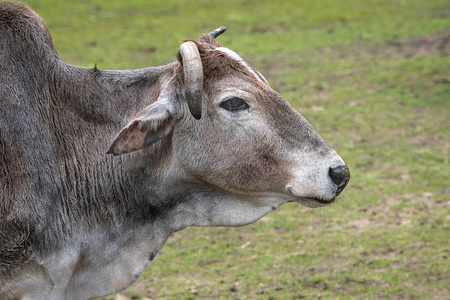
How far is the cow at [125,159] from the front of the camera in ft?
12.9

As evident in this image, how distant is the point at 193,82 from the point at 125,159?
743 mm

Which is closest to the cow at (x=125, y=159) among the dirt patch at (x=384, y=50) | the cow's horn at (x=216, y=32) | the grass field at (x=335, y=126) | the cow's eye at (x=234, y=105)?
the cow's eye at (x=234, y=105)

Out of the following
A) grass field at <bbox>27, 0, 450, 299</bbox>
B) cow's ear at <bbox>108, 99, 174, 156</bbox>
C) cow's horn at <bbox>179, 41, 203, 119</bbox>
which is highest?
cow's horn at <bbox>179, 41, 203, 119</bbox>

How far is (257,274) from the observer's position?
6090mm

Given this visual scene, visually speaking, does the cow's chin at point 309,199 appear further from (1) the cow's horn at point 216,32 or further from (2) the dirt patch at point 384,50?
(2) the dirt patch at point 384,50

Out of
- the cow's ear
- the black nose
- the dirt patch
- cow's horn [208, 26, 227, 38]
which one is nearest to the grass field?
the dirt patch

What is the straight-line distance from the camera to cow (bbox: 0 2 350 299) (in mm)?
3922

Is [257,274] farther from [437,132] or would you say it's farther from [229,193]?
[437,132]

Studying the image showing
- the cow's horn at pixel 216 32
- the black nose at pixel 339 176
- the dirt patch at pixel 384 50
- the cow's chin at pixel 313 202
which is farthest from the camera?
the dirt patch at pixel 384 50

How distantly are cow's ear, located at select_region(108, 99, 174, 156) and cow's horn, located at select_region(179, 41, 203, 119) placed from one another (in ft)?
0.59

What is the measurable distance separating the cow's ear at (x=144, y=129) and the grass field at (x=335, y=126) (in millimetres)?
782

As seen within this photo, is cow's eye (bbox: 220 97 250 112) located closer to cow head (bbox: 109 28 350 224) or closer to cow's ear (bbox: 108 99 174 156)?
cow head (bbox: 109 28 350 224)

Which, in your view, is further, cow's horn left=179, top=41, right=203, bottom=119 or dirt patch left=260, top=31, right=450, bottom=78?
dirt patch left=260, top=31, right=450, bottom=78

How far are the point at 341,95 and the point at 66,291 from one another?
6.81m
